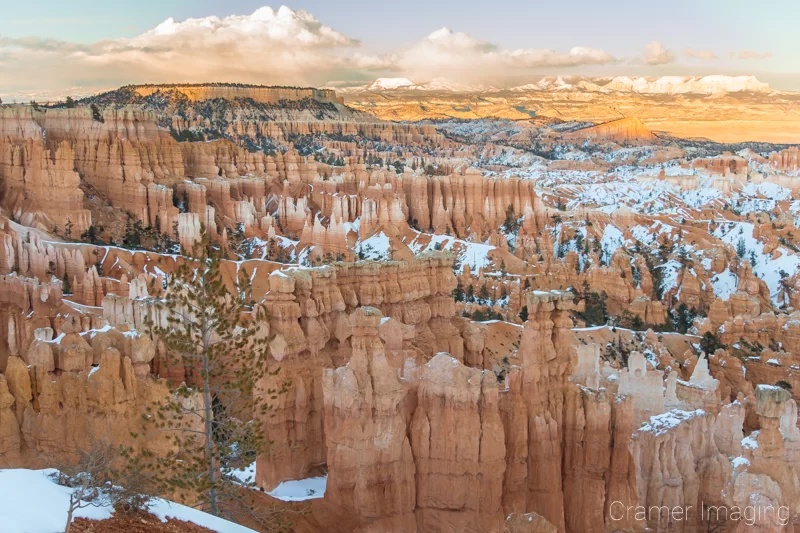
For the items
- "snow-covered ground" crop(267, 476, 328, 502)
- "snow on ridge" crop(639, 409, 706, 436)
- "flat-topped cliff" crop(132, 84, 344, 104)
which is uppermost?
"flat-topped cliff" crop(132, 84, 344, 104)

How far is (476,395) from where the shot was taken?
16234 millimetres

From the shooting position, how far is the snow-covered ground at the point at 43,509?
9367mm

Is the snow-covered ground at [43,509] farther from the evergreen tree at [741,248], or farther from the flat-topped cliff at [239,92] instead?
the flat-topped cliff at [239,92]

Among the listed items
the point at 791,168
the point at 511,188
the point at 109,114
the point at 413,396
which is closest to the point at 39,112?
the point at 109,114

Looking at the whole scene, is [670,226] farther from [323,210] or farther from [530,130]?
[530,130]

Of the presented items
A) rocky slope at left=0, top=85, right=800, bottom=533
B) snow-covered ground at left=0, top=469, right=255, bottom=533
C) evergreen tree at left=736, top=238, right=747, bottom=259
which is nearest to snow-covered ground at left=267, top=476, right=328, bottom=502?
rocky slope at left=0, top=85, right=800, bottom=533

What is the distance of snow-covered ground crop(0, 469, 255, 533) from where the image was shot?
9367 millimetres

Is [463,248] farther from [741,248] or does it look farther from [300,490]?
[300,490]

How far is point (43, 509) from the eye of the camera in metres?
9.74

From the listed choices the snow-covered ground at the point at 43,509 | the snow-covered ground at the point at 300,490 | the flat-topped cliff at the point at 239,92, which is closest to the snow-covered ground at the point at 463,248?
the snow-covered ground at the point at 300,490

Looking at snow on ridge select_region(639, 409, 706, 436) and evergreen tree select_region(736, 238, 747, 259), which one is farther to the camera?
evergreen tree select_region(736, 238, 747, 259)

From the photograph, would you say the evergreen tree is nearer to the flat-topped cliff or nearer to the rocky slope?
the rocky slope

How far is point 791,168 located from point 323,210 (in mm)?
91493

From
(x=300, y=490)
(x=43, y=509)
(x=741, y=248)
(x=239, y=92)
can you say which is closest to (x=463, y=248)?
(x=741, y=248)
